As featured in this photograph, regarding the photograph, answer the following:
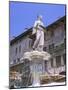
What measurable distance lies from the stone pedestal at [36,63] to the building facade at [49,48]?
0.14 ft

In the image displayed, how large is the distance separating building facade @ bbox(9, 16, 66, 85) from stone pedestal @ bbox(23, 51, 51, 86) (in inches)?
1.7

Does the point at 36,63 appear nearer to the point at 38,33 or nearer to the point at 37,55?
the point at 37,55

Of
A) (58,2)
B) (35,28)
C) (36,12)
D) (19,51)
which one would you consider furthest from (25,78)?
(58,2)

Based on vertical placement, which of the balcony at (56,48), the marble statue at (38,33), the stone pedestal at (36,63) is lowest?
the stone pedestal at (36,63)

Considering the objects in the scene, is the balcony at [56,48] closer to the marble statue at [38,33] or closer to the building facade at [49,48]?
the building facade at [49,48]

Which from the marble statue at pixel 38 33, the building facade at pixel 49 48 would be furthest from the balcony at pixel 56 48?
the marble statue at pixel 38 33

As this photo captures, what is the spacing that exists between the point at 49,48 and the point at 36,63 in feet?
0.72

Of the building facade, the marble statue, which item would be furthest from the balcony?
the marble statue

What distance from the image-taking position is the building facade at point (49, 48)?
2.36m

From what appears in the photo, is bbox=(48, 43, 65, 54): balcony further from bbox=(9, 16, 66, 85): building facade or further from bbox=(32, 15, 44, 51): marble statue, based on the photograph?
bbox=(32, 15, 44, 51): marble statue

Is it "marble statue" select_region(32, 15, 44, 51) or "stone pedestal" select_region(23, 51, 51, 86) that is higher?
"marble statue" select_region(32, 15, 44, 51)

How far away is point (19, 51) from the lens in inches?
93.4

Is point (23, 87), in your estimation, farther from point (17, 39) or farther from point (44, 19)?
point (44, 19)

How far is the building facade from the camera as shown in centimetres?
236
